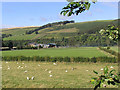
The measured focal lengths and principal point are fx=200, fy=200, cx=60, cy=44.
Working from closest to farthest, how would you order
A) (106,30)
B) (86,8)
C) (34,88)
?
(86,8) < (106,30) < (34,88)

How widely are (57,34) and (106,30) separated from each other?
6089 inches

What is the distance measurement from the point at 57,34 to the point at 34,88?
14659cm

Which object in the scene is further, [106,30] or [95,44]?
[95,44]

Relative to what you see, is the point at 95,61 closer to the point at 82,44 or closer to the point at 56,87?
the point at 56,87

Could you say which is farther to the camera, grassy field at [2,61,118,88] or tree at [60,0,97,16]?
grassy field at [2,61,118,88]

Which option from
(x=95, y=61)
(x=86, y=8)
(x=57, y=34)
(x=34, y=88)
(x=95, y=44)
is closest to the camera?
(x=86, y=8)

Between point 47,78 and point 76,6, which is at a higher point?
point 76,6

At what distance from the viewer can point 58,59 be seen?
96.3ft

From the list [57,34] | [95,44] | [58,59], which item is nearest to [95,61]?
[58,59]

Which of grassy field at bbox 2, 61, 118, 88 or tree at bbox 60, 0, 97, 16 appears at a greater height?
tree at bbox 60, 0, 97, 16

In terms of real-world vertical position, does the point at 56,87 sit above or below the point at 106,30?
below

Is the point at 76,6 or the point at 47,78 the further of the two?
the point at 47,78

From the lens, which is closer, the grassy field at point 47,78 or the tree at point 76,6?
the tree at point 76,6

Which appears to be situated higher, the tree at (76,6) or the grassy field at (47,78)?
the tree at (76,6)
